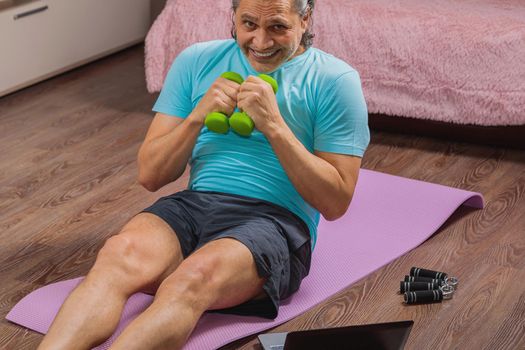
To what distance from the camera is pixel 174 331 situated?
5.27 ft

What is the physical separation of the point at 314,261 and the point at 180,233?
429 millimetres

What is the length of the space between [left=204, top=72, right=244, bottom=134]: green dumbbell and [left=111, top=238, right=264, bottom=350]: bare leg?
0.75 feet

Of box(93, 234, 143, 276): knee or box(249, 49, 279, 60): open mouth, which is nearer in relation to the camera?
box(93, 234, 143, 276): knee

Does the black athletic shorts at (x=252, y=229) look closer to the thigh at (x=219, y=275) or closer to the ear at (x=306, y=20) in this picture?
the thigh at (x=219, y=275)

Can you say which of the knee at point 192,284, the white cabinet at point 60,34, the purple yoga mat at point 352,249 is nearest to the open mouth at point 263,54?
the knee at point 192,284

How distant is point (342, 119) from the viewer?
1.86m

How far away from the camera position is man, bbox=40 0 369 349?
172cm

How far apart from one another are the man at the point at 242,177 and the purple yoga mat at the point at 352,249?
64 millimetres

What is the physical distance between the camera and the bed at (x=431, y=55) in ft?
9.78

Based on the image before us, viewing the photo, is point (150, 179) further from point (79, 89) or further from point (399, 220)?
point (79, 89)

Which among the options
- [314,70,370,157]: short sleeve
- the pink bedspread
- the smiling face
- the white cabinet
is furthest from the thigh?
the white cabinet

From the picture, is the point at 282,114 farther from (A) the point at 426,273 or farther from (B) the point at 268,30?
(A) the point at 426,273

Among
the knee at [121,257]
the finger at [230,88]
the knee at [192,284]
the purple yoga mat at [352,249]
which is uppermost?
the finger at [230,88]

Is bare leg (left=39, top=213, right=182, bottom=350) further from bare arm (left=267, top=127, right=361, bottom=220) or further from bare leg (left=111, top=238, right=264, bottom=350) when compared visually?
bare arm (left=267, top=127, right=361, bottom=220)
